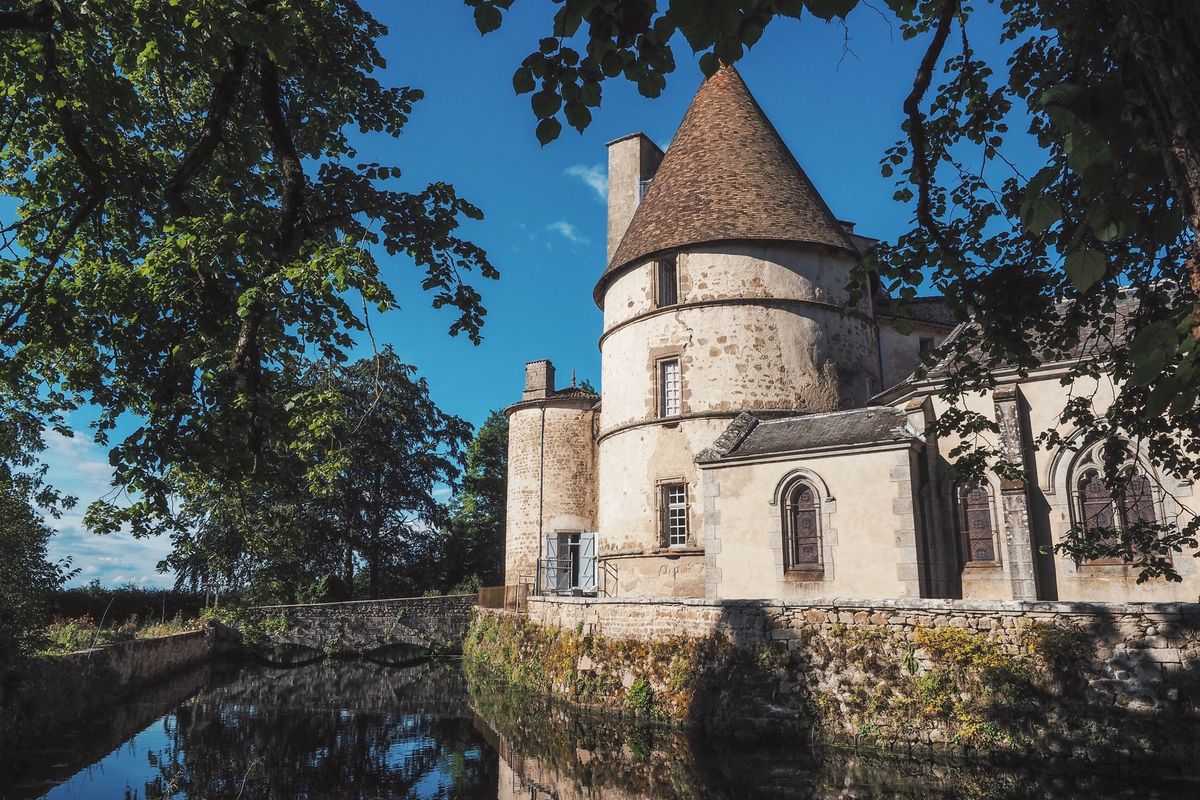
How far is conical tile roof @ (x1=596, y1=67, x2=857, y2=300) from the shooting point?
18.6 meters

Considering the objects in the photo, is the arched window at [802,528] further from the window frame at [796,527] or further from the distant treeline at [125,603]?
the distant treeline at [125,603]

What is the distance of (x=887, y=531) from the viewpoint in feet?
44.7

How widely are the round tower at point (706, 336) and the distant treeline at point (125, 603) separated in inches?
611

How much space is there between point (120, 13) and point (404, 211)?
2344mm

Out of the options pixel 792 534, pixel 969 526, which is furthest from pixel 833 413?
pixel 969 526

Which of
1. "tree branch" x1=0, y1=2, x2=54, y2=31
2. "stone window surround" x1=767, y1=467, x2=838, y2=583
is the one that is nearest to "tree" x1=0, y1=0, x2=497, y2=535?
"tree branch" x1=0, y1=2, x2=54, y2=31

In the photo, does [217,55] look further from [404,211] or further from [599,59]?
[599,59]

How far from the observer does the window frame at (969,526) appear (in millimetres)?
13578

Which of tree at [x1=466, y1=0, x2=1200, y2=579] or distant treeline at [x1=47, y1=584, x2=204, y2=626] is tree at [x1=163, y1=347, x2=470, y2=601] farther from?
tree at [x1=466, y1=0, x2=1200, y2=579]

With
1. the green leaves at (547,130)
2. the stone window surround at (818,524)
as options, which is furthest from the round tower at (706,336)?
the green leaves at (547,130)

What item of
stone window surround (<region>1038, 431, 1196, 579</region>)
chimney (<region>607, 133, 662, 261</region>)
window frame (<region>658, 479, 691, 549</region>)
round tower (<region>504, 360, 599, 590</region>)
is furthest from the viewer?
chimney (<region>607, 133, 662, 261</region>)

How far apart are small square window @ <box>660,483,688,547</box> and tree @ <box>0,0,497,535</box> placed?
11.8 metres

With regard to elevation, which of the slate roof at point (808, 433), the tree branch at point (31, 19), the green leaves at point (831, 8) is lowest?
the green leaves at point (831, 8)

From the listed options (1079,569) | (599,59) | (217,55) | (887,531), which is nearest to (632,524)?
(887,531)
